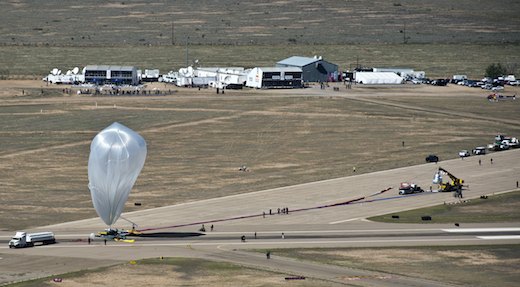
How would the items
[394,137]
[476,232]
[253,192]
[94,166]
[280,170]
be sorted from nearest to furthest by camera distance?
[94,166] < [476,232] < [253,192] < [280,170] < [394,137]

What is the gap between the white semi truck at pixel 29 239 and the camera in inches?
4099

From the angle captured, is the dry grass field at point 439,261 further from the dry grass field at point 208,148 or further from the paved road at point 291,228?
the dry grass field at point 208,148

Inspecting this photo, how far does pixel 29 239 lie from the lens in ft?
343

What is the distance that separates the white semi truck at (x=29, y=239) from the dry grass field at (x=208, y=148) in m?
8.86

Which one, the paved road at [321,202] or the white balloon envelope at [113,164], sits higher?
the white balloon envelope at [113,164]

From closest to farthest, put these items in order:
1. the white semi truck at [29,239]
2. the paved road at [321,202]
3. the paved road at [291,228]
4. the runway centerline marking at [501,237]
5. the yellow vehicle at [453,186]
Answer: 1. the paved road at [291,228]
2. the white semi truck at [29,239]
3. the runway centerline marking at [501,237]
4. the paved road at [321,202]
5. the yellow vehicle at [453,186]

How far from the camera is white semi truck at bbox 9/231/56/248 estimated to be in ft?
342

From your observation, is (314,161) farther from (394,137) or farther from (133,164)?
(133,164)

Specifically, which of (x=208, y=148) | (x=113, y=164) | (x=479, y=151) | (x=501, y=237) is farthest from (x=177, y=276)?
(x=479, y=151)

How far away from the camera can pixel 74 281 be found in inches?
3669

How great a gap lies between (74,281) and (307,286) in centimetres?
1810

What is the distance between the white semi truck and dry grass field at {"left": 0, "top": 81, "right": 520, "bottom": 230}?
349 inches

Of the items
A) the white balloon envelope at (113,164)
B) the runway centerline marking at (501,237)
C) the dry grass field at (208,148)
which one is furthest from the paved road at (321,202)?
the runway centerline marking at (501,237)

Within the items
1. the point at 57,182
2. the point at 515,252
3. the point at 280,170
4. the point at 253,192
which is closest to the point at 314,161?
the point at 280,170
